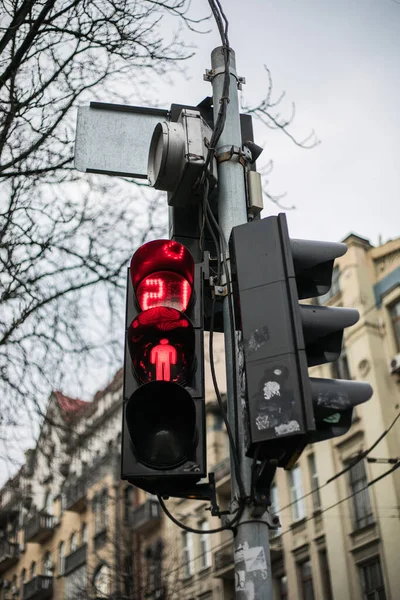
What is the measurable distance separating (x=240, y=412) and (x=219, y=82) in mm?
2199

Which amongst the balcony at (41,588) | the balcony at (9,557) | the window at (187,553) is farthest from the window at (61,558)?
the window at (187,553)

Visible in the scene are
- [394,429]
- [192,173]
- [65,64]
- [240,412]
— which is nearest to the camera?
[240,412]

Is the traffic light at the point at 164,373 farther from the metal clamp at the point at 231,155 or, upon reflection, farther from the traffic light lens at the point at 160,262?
the metal clamp at the point at 231,155

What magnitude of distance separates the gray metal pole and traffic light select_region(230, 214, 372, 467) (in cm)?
22

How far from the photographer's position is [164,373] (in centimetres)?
351

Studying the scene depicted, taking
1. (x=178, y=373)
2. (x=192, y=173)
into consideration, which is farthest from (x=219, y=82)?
(x=178, y=373)

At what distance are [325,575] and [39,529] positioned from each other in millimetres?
25660

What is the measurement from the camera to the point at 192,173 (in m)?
4.37

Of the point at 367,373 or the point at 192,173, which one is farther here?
the point at 367,373

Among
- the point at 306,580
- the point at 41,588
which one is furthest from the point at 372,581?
the point at 41,588

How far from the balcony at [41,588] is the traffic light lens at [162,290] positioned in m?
44.5

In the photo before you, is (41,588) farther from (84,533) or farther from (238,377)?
(238,377)

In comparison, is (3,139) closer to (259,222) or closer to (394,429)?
(259,222)

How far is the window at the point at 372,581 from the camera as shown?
2145cm
